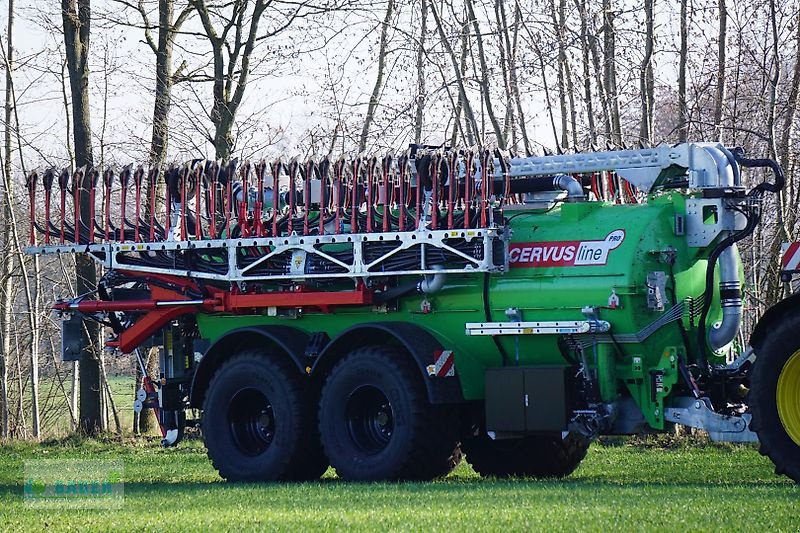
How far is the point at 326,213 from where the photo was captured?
15.3 meters

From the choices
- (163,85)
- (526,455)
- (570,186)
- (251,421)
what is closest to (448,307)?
(570,186)

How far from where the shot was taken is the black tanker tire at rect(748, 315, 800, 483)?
11930mm

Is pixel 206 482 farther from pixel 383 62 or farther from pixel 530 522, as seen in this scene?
pixel 383 62

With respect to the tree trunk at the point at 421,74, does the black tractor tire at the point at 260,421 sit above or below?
below

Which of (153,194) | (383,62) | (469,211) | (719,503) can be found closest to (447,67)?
(383,62)

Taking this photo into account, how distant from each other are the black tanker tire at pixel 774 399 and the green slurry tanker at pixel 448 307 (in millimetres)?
17

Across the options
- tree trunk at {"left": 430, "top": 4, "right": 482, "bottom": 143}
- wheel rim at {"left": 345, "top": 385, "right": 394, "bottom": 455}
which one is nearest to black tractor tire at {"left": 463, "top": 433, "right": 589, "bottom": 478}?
wheel rim at {"left": 345, "top": 385, "right": 394, "bottom": 455}

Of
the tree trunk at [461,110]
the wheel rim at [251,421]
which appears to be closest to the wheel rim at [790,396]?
the wheel rim at [251,421]

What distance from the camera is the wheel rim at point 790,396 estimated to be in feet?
39.2

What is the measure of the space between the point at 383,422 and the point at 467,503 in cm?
367

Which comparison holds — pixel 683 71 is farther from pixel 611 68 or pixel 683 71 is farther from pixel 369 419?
pixel 369 419

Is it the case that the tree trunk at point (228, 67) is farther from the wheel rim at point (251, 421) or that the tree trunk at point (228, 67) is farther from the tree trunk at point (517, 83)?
the wheel rim at point (251, 421)

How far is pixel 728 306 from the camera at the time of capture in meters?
13.9

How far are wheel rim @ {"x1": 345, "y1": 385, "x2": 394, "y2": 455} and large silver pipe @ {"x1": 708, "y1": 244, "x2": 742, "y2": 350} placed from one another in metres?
3.32
